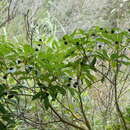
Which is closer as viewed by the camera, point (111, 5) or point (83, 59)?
point (83, 59)

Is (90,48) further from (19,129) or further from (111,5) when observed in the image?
(111,5)

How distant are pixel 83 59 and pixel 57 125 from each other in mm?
537

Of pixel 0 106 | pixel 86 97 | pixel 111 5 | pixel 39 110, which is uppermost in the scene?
pixel 111 5

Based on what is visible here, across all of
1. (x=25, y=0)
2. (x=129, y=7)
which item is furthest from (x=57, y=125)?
(x=129, y=7)

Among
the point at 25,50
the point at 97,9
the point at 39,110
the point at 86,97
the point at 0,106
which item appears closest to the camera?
the point at 25,50

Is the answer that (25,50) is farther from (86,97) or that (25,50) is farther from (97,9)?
(97,9)

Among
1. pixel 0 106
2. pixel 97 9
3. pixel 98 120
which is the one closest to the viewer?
pixel 0 106

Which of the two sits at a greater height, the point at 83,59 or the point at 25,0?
the point at 25,0

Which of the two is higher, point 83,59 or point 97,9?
point 97,9

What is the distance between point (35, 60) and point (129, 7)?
2287mm

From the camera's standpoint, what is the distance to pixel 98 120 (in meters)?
1.60

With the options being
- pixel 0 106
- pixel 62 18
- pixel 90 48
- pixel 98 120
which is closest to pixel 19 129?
pixel 98 120

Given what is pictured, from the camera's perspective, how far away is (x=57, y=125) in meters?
1.45

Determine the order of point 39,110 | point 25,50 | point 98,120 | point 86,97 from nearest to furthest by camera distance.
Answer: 1. point 25,50
2. point 39,110
3. point 98,120
4. point 86,97
